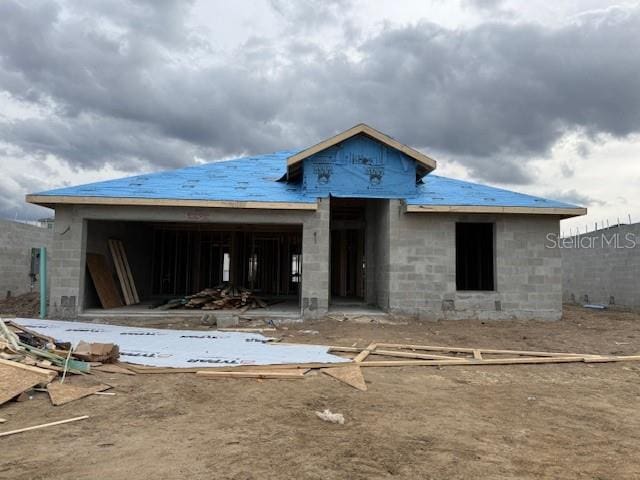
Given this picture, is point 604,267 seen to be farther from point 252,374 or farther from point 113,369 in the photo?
point 113,369

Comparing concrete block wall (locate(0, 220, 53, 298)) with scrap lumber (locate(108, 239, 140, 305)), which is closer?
Answer: scrap lumber (locate(108, 239, 140, 305))

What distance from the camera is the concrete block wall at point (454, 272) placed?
13.0 m

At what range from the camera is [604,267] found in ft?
60.3

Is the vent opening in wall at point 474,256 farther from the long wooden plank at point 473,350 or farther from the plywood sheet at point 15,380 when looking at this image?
the plywood sheet at point 15,380

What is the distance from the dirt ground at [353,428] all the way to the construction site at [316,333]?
1.1 inches

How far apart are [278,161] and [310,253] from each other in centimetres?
631

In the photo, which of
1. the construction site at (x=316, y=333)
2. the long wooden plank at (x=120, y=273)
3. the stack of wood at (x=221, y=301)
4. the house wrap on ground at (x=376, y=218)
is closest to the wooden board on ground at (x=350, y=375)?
the construction site at (x=316, y=333)

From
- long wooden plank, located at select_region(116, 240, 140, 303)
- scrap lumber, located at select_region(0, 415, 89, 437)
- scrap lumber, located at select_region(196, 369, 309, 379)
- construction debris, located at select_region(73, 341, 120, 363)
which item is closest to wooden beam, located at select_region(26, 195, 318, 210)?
long wooden plank, located at select_region(116, 240, 140, 303)

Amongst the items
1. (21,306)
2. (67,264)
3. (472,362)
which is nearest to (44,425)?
(472,362)

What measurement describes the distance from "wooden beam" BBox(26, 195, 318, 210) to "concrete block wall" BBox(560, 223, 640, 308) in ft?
40.1

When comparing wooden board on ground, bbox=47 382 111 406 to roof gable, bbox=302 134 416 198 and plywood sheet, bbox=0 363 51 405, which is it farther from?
roof gable, bbox=302 134 416 198

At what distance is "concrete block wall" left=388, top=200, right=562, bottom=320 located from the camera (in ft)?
42.6

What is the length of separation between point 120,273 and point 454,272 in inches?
416

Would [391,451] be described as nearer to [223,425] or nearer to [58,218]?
[223,425]
